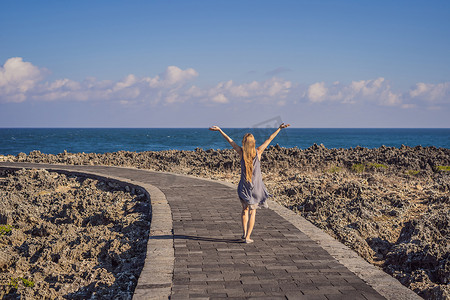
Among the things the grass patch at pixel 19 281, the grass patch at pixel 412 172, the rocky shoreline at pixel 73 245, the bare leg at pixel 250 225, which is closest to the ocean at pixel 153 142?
the bare leg at pixel 250 225

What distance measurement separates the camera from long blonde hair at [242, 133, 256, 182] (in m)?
5.57

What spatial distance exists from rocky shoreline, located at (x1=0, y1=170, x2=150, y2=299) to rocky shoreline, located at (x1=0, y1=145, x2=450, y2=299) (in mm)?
3518

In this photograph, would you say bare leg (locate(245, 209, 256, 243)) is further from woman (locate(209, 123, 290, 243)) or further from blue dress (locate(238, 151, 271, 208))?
blue dress (locate(238, 151, 271, 208))

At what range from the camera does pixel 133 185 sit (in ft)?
36.1

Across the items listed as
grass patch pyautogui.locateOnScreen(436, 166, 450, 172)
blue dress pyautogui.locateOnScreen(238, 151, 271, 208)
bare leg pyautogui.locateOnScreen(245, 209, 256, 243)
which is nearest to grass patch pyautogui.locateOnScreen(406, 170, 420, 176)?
grass patch pyautogui.locateOnScreen(436, 166, 450, 172)

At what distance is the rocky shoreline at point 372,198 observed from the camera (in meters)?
5.73

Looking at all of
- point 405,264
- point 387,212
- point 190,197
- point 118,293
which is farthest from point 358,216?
point 118,293

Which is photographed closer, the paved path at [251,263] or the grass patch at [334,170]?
the paved path at [251,263]

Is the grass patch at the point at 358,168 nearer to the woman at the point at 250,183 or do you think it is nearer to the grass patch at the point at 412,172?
the grass patch at the point at 412,172

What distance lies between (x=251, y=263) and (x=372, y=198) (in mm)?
5972

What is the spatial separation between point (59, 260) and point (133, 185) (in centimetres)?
554

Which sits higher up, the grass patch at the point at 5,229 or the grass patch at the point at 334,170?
the grass patch at the point at 334,170

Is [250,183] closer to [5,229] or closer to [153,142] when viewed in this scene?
[5,229]

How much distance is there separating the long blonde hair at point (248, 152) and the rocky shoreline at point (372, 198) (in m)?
2.22
